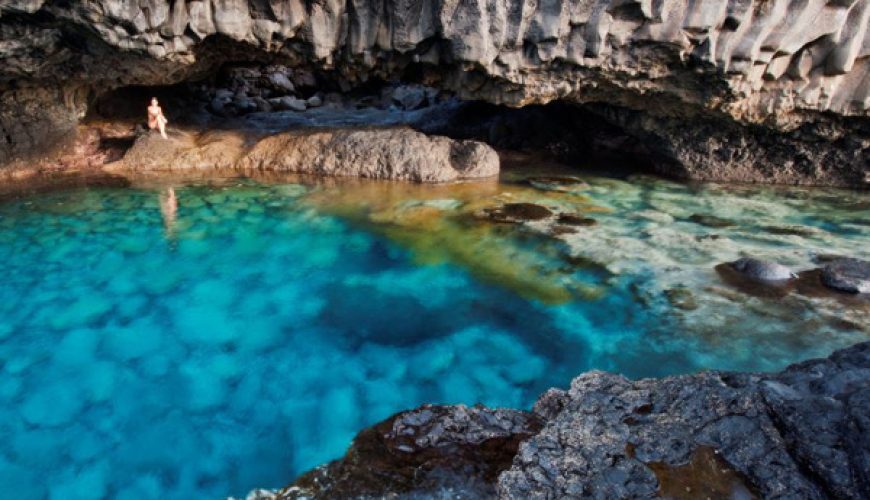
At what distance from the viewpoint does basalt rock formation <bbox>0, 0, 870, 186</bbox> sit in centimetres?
833

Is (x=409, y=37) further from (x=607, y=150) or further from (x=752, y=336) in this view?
(x=752, y=336)

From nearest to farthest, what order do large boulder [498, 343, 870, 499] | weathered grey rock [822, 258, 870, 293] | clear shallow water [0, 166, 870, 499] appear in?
large boulder [498, 343, 870, 499], clear shallow water [0, 166, 870, 499], weathered grey rock [822, 258, 870, 293]

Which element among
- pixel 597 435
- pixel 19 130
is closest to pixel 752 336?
pixel 597 435

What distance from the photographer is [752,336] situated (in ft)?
16.0

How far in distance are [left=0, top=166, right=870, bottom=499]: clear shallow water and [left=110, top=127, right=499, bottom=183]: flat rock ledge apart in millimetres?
2157

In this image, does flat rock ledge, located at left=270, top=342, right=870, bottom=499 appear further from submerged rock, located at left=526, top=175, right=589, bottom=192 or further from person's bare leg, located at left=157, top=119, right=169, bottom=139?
person's bare leg, located at left=157, top=119, right=169, bottom=139

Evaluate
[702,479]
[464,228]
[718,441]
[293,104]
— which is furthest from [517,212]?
[293,104]

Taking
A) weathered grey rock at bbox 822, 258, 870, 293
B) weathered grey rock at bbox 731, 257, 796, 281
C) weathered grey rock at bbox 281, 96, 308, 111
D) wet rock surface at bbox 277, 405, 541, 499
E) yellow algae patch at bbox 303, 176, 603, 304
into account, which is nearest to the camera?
wet rock surface at bbox 277, 405, 541, 499

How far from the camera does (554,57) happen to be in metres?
9.09

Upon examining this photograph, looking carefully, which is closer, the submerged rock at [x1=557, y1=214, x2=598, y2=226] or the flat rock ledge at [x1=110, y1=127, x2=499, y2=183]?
the submerged rock at [x1=557, y1=214, x2=598, y2=226]

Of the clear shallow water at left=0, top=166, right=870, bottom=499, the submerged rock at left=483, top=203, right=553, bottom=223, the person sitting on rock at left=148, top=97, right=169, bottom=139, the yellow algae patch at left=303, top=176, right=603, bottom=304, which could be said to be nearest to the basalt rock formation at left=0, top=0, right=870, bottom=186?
the person sitting on rock at left=148, top=97, right=169, bottom=139

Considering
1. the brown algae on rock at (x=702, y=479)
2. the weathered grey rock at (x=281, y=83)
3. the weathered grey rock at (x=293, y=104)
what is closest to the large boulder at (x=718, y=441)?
the brown algae on rock at (x=702, y=479)

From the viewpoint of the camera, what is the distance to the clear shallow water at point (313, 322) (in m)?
3.98

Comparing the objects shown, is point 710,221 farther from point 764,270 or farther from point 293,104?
point 293,104
